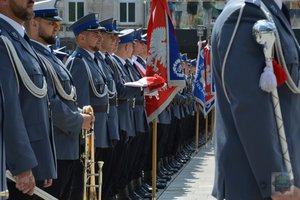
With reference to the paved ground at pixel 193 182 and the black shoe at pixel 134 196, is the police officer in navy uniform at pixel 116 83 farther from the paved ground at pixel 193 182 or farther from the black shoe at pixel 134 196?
the paved ground at pixel 193 182

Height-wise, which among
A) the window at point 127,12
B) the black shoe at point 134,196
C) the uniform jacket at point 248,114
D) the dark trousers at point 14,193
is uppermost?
the uniform jacket at point 248,114

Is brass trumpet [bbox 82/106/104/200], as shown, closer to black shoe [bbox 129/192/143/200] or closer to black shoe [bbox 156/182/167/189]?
black shoe [bbox 129/192/143/200]

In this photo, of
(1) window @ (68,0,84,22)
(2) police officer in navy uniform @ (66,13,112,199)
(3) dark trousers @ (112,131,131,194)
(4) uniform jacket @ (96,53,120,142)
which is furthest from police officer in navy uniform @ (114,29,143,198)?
(1) window @ (68,0,84,22)

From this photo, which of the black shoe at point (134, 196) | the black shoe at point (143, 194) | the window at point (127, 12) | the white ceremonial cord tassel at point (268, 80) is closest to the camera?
the white ceremonial cord tassel at point (268, 80)

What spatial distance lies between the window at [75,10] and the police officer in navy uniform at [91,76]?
185 feet

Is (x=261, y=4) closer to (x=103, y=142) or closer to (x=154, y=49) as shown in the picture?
(x=103, y=142)

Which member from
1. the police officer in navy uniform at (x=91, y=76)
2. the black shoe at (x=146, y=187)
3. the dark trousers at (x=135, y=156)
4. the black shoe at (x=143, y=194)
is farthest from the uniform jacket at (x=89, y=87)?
the black shoe at (x=146, y=187)

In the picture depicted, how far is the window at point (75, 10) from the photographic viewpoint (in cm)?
6397

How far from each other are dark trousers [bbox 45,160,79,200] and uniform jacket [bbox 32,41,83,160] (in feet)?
0.32

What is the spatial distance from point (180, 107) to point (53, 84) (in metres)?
9.42

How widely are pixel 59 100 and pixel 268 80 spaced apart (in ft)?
8.86

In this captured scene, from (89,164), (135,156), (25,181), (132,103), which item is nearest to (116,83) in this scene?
(132,103)

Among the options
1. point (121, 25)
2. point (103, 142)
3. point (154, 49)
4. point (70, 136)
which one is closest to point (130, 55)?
point (154, 49)

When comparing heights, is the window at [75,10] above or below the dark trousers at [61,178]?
below
